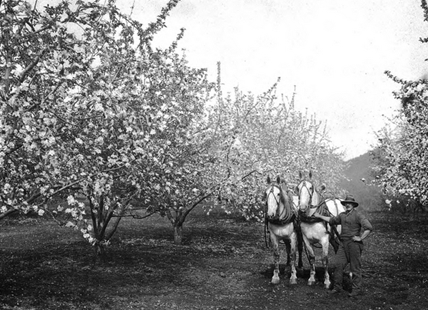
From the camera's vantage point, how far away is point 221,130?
1575cm

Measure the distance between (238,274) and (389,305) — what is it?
454 cm

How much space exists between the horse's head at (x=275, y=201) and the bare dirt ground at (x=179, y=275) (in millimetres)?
2073

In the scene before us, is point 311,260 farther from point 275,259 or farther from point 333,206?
point 333,206

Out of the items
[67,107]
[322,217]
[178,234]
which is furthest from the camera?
[178,234]

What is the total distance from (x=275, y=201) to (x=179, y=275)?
401 centimetres

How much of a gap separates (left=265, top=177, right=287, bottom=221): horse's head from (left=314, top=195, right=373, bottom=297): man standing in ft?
5.29

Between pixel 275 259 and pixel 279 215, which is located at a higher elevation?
pixel 279 215

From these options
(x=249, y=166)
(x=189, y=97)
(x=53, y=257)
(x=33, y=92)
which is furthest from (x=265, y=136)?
(x=33, y=92)

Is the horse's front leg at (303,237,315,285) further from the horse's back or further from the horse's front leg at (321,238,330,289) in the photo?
the horse's back

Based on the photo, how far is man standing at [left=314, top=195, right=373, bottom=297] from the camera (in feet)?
33.4

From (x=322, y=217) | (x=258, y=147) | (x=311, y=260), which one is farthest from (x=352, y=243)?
(x=258, y=147)

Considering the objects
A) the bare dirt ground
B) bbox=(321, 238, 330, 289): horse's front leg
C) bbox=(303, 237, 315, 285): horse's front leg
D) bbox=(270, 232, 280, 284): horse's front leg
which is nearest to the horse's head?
bbox=(270, 232, 280, 284): horse's front leg

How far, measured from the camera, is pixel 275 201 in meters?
10.6

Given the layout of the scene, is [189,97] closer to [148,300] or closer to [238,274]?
[238,274]
